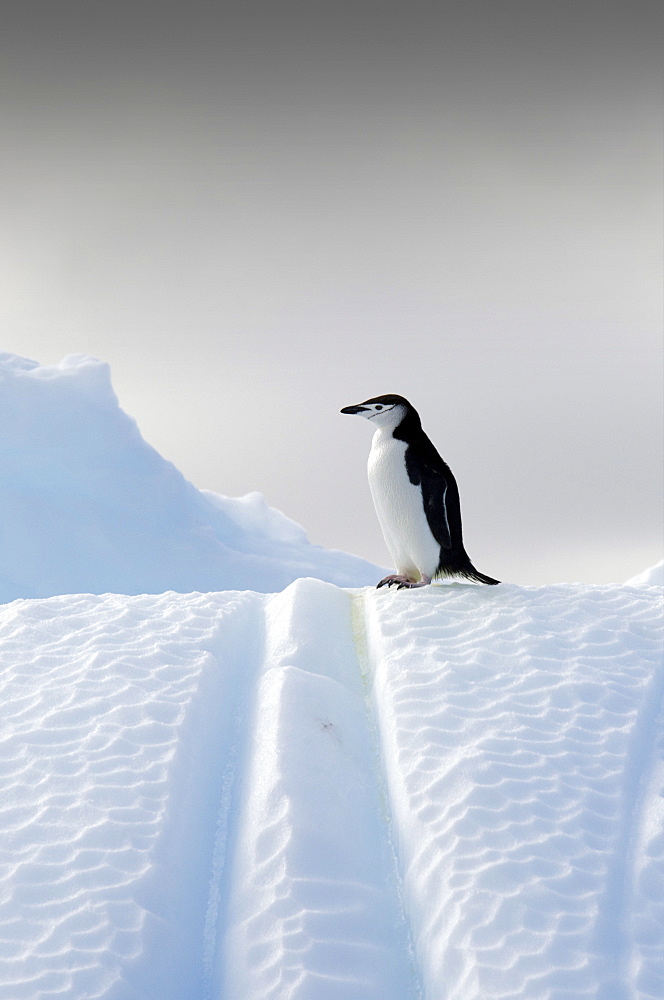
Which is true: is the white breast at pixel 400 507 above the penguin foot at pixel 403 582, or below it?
above

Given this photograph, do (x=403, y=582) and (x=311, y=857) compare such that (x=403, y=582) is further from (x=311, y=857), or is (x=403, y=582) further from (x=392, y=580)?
(x=311, y=857)

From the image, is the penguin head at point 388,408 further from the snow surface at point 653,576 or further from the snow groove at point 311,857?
the snow surface at point 653,576

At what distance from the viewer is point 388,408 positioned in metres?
3.17

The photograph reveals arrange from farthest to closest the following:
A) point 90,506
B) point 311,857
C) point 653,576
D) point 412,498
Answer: point 90,506, point 653,576, point 412,498, point 311,857

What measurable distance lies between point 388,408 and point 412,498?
37 centimetres

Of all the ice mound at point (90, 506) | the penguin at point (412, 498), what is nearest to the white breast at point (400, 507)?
the penguin at point (412, 498)

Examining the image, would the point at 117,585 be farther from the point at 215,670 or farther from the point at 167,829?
the point at 167,829

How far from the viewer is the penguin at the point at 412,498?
304 cm

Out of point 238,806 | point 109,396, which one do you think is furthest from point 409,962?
point 109,396

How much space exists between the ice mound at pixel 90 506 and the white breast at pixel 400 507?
12.3ft

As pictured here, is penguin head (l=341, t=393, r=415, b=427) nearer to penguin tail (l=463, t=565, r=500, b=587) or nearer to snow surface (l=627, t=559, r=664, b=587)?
penguin tail (l=463, t=565, r=500, b=587)

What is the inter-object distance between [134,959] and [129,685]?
2.84 feet

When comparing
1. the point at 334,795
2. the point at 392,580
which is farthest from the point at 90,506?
the point at 334,795

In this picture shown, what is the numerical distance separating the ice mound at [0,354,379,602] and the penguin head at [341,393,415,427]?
3.78 m
